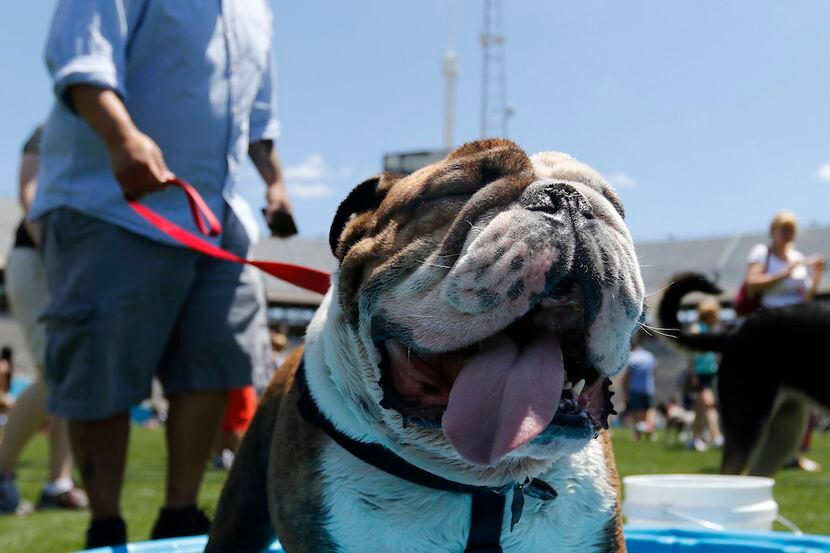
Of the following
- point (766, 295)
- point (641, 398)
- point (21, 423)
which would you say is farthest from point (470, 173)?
point (641, 398)

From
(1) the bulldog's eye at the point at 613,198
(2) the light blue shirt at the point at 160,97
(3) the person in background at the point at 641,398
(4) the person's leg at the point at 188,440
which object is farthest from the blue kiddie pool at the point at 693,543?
(3) the person in background at the point at 641,398

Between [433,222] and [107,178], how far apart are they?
1729mm

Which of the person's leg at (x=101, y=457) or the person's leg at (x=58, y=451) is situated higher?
the person's leg at (x=101, y=457)

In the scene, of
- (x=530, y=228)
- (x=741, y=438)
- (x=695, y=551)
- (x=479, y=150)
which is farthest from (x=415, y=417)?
(x=741, y=438)

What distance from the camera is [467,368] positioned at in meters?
1.77

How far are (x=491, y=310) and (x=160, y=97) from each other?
6.74ft

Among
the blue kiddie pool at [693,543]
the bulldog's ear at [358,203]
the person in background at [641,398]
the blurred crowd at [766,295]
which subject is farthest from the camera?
the person in background at [641,398]

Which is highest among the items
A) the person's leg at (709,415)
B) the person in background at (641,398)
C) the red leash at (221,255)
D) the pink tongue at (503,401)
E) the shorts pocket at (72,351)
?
the red leash at (221,255)

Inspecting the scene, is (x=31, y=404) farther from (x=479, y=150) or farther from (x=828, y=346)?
(x=828, y=346)

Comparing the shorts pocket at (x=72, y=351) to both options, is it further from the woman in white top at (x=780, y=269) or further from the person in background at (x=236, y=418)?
the woman in white top at (x=780, y=269)

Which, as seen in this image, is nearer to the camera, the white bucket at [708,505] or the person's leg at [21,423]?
the white bucket at [708,505]

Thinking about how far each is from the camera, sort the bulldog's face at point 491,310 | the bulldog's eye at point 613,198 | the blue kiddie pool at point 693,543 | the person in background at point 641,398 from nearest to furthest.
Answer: the bulldog's face at point 491,310 → the bulldog's eye at point 613,198 → the blue kiddie pool at point 693,543 → the person in background at point 641,398

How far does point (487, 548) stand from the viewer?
191 cm

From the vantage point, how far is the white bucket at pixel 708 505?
3.52 meters
